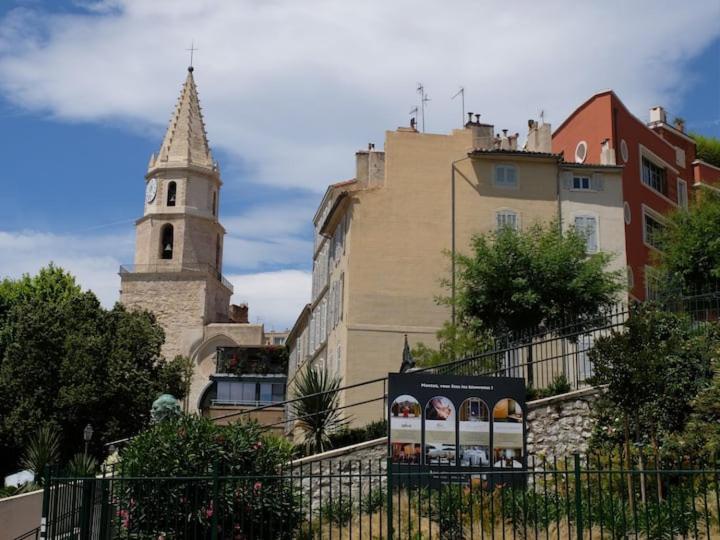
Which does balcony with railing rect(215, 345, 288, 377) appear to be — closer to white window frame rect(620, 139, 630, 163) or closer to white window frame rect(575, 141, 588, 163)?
white window frame rect(575, 141, 588, 163)

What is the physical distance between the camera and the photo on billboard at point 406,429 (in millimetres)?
15117

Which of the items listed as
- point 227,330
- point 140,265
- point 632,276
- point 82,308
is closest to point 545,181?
point 632,276

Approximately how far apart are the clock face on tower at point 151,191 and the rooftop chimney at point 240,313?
43.6ft

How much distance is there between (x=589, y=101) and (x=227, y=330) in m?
31.1

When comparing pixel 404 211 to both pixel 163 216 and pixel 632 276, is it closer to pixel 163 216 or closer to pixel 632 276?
pixel 632 276

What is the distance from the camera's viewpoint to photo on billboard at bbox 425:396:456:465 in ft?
49.6

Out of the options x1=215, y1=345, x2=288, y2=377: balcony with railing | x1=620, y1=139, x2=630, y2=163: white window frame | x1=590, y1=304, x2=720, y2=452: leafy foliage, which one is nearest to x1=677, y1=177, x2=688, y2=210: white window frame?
x1=620, y1=139, x2=630, y2=163: white window frame

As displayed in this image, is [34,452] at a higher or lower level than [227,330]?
lower

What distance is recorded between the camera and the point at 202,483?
11547 millimetres

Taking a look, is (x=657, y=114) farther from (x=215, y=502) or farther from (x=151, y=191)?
(x=215, y=502)

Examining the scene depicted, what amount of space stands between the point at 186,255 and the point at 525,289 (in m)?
42.9

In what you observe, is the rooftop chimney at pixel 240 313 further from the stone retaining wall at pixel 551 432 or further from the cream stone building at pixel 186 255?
the stone retaining wall at pixel 551 432

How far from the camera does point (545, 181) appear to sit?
35.7m

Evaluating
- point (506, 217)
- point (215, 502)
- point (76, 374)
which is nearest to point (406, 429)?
point (215, 502)
